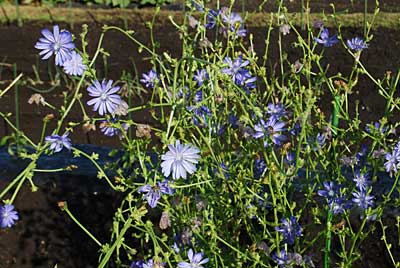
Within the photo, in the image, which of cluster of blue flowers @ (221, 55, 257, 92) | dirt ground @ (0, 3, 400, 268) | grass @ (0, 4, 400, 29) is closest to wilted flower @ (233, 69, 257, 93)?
cluster of blue flowers @ (221, 55, 257, 92)

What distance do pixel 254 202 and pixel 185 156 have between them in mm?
655

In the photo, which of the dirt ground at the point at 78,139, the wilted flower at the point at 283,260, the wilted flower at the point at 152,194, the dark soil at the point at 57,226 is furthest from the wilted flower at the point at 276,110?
the dark soil at the point at 57,226

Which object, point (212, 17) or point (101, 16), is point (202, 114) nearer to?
point (212, 17)

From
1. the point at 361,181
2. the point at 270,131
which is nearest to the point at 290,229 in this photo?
the point at 361,181

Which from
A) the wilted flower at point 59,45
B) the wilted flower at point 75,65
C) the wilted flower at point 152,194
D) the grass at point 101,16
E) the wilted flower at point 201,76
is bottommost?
the grass at point 101,16

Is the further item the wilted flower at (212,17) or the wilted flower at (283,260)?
the wilted flower at (212,17)

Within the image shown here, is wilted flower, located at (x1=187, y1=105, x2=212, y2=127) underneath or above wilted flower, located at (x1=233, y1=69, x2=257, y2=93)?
underneath

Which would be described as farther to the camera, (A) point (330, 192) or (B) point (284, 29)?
(B) point (284, 29)

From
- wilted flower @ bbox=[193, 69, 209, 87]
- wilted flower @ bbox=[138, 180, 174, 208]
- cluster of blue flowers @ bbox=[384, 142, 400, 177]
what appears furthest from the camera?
wilted flower @ bbox=[193, 69, 209, 87]

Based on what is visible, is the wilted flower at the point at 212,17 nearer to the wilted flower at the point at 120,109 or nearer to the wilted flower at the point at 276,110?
the wilted flower at the point at 276,110

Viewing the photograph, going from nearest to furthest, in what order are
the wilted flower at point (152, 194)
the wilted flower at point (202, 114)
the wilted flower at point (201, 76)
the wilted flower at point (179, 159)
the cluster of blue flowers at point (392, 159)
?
the wilted flower at point (179, 159), the wilted flower at point (152, 194), the cluster of blue flowers at point (392, 159), the wilted flower at point (202, 114), the wilted flower at point (201, 76)

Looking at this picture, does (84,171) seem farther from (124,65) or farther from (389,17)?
(389,17)

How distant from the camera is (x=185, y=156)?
141 centimetres

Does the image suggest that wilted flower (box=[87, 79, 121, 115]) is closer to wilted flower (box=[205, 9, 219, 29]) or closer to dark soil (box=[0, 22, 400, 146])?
wilted flower (box=[205, 9, 219, 29])
